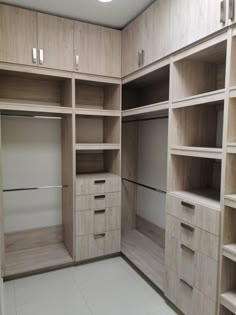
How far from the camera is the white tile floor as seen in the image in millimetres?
1854

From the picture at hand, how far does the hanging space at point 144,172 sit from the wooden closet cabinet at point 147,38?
228 millimetres

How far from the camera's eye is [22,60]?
2.11m

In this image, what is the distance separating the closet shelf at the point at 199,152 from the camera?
147 cm

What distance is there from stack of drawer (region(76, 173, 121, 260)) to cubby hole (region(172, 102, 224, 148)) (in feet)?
3.14

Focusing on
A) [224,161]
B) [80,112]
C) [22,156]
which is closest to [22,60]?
[80,112]

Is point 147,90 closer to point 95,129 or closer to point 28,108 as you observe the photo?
point 95,129

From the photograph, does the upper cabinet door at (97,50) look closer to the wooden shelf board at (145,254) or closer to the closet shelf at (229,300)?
the wooden shelf board at (145,254)

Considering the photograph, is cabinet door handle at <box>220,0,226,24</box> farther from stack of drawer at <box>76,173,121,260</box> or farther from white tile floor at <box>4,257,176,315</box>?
white tile floor at <box>4,257,176,315</box>

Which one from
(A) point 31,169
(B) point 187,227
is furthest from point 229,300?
(A) point 31,169

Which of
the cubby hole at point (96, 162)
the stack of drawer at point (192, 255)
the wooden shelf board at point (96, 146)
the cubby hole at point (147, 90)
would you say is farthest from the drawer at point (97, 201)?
the cubby hole at point (147, 90)

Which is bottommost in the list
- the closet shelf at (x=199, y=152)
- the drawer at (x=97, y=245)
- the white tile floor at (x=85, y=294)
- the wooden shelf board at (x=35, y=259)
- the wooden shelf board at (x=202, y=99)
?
the white tile floor at (x=85, y=294)

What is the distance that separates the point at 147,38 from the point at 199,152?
116 centimetres

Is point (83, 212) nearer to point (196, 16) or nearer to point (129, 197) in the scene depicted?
point (129, 197)

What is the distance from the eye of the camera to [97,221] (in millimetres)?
2521
